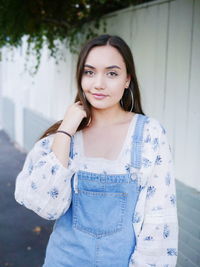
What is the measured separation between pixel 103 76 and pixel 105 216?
63 centimetres

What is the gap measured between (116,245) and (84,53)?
89cm

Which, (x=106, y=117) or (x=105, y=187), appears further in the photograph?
(x=106, y=117)

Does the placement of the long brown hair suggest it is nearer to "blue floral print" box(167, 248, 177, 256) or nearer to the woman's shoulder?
the woman's shoulder

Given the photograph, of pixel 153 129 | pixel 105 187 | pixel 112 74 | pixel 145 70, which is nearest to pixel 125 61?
pixel 112 74

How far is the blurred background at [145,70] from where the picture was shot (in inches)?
120

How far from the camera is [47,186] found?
1.62m

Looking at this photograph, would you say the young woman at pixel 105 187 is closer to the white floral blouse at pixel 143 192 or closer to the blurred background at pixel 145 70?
the white floral blouse at pixel 143 192

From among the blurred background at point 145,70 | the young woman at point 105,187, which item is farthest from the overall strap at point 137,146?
the blurred background at point 145,70

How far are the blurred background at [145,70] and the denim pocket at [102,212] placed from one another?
58.2 inches

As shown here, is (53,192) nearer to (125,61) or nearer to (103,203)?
(103,203)

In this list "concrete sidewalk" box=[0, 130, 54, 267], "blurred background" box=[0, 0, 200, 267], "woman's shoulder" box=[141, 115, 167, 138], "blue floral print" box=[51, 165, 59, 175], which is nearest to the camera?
"blue floral print" box=[51, 165, 59, 175]

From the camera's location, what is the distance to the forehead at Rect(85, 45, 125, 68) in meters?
1.73

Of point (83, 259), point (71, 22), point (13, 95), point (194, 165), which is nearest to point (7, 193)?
point (71, 22)

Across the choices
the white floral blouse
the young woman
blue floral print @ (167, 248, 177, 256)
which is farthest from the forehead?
blue floral print @ (167, 248, 177, 256)
